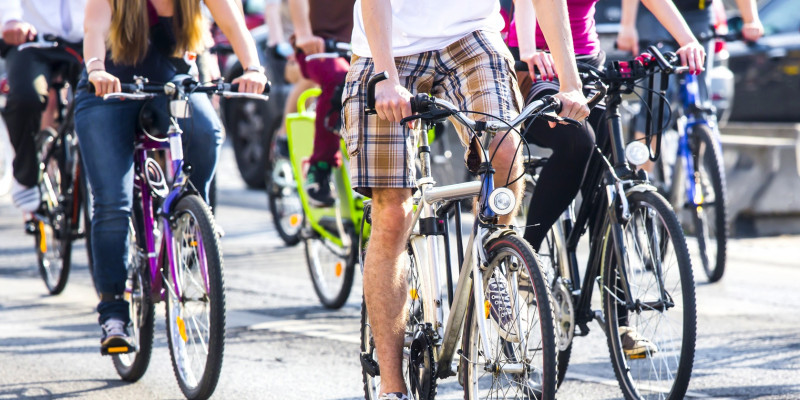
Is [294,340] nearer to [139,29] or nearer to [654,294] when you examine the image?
[139,29]

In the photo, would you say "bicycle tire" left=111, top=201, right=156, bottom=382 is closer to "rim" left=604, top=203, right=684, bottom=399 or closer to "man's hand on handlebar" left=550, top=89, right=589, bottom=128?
"rim" left=604, top=203, right=684, bottom=399

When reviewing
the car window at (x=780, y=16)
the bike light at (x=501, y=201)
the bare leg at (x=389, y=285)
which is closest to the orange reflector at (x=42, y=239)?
the bare leg at (x=389, y=285)

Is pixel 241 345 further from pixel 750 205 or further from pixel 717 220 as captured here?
pixel 750 205

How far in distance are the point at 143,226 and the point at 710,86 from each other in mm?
3912

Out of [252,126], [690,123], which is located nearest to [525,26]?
[690,123]

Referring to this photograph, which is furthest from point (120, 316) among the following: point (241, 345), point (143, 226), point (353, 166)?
point (353, 166)

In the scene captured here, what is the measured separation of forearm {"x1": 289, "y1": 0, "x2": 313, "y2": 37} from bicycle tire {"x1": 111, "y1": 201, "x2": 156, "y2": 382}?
194cm

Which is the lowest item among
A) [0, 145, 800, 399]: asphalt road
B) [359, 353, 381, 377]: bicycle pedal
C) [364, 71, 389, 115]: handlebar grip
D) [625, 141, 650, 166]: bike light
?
[0, 145, 800, 399]: asphalt road

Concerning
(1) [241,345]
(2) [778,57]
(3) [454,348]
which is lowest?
(1) [241,345]

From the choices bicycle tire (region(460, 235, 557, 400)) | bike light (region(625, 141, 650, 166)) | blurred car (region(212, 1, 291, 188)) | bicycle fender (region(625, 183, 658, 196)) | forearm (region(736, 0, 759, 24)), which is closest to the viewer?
bicycle tire (region(460, 235, 557, 400))

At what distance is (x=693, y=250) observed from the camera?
24.3ft

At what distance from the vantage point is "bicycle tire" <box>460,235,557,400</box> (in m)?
2.96

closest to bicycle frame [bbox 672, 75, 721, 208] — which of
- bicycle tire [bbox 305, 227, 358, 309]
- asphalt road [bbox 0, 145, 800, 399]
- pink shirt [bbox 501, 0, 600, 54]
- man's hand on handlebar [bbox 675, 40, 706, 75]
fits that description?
asphalt road [bbox 0, 145, 800, 399]

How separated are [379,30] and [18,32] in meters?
3.33
